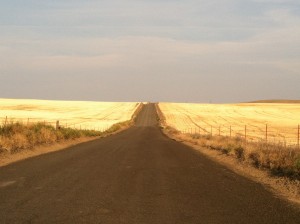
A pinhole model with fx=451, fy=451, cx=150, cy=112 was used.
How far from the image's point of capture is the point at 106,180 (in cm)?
1268

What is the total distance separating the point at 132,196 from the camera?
33.7ft

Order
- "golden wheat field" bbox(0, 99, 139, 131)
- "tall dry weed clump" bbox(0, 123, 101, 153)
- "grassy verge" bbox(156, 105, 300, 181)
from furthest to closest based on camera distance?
1. "golden wheat field" bbox(0, 99, 139, 131)
2. "tall dry weed clump" bbox(0, 123, 101, 153)
3. "grassy verge" bbox(156, 105, 300, 181)

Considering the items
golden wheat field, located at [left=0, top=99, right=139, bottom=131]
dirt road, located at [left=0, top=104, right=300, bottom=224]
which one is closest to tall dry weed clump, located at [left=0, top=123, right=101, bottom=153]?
dirt road, located at [left=0, top=104, right=300, bottom=224]

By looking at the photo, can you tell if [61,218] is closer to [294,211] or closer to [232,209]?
[232,209]

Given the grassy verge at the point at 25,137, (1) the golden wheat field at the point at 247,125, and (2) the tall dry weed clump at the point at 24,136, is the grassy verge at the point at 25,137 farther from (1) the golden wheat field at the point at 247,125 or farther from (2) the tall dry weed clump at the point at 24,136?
(1) the golden wheat field at the point at 247,125

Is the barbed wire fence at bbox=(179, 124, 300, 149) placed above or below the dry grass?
below

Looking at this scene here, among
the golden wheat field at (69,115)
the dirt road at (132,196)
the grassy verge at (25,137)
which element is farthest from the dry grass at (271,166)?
the golden wheat field at (69,115)

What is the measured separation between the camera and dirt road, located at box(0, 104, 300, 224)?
8.30 metres

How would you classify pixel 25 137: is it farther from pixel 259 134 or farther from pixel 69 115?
A: pixel 69 115

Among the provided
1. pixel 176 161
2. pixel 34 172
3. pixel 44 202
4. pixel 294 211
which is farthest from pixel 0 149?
pixel 294 211

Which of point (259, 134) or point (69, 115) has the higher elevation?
point (259, 134)

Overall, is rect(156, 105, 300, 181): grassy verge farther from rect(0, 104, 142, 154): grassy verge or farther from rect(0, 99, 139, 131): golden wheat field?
rect(0, 99, 139, 131): golden wheat field

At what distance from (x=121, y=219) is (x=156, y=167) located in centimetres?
838

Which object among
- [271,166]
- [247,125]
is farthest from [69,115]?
[271,166]
